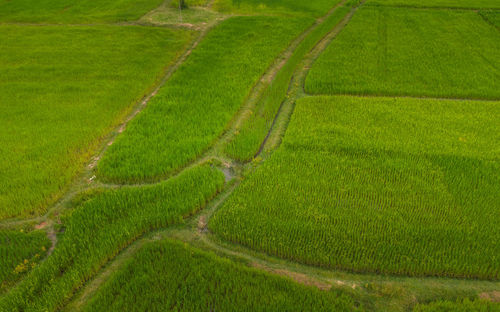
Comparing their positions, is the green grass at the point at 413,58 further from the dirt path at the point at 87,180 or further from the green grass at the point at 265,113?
the dirt path at the point at 87,180

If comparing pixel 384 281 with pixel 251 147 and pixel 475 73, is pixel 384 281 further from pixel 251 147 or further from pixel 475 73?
pixel 475 73

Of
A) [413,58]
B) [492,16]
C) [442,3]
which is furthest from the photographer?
[442,3]

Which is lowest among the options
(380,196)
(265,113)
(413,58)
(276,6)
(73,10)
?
(380,196)

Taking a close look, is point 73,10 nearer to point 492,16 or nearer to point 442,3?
point 442,3

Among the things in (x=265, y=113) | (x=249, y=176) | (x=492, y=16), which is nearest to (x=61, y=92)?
(x=265, y=113)

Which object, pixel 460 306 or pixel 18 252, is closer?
pixel 460 306

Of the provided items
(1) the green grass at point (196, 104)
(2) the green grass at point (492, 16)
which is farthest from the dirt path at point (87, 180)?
(2) the green grass at point (492, 16)

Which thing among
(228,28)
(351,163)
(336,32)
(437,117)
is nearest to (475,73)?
(437,117)
